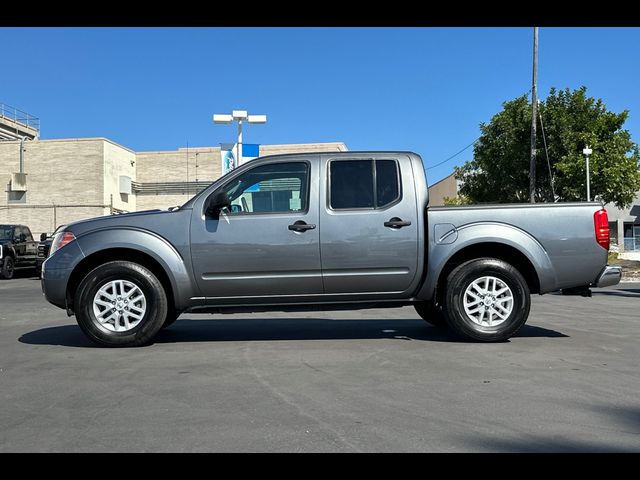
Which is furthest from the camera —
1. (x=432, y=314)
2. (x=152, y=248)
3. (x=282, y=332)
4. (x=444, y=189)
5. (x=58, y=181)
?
(x=444, y=189)

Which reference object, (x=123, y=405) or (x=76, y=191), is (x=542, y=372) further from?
(x=76, y=191)

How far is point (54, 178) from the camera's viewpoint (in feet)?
119

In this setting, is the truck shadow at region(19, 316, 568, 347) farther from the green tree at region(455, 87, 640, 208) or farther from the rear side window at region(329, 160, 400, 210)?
the green tree at region(455, 87, 640, 208)

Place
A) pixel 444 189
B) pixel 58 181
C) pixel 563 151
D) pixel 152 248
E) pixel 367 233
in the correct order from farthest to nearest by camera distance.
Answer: pixel 444 189 < pixel 58 181 < pixel 563 151 < pixel 367 233 < pixel 152 248

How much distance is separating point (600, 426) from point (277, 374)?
8.35 ft

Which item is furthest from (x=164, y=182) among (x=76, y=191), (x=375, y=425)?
(x=375, y=425)

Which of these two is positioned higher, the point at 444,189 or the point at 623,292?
the point at 444,189

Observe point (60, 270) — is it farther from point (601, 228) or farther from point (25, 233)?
point (25, 233)

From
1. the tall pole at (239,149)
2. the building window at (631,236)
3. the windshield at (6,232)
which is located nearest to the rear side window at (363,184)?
the tall pole at (239,149)

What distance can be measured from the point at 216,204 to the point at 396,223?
6.24 ft

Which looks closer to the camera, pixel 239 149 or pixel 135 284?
pixel 135 284

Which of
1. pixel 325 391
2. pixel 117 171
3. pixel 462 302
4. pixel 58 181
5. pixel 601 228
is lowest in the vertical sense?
pixel 325 391

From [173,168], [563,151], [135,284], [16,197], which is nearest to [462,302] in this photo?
[135,284]

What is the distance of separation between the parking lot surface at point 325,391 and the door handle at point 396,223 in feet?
4.19
